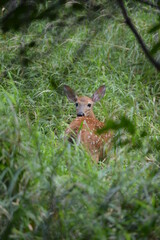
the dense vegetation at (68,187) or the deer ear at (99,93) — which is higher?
the dense vegetation at (68,187)

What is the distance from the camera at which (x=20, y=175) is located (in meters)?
3.37

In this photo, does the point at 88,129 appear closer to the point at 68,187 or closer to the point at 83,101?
the point at 83,101

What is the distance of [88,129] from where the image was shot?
545 cm

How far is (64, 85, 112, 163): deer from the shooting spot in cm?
524

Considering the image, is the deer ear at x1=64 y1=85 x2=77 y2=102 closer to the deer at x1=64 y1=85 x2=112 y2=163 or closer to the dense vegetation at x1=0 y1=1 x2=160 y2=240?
the deer at x1=64 y1=85 x2=112 y2=163

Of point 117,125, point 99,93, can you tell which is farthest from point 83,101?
point 117,125

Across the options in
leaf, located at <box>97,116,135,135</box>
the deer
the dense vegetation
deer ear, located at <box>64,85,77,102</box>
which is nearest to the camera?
leaf, located at <box>97,116,135,135</box>

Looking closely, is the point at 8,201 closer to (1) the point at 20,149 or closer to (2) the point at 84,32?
(1) the point at 20,149

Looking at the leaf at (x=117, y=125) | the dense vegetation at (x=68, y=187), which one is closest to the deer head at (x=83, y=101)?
the dense vegetation at (x=68, y=187)

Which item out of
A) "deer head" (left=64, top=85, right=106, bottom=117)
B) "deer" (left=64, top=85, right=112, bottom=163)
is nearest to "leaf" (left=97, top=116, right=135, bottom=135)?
"deer" (left=64, top=85, right=112, bottom=163)

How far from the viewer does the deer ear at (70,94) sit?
21.9 feet

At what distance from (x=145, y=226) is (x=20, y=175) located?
0.96m

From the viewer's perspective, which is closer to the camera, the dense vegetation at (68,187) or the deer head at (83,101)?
the dense vegetation at (68,187)

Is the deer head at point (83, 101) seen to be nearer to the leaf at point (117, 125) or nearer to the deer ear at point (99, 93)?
the deer ear at point (99, 93)
